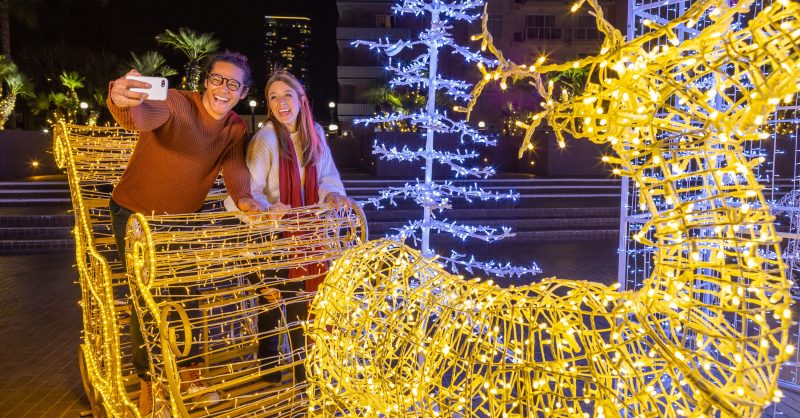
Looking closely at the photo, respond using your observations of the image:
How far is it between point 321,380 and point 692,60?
53.1 inches

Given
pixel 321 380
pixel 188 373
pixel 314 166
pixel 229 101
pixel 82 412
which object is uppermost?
pixel 229 101

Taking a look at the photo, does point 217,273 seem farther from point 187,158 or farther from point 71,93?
point 71,93

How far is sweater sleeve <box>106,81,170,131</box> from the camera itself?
2342mm

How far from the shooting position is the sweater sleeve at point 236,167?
275cm

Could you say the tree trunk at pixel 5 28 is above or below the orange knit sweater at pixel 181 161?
above

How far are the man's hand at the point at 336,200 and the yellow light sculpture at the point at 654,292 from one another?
35.0 inches

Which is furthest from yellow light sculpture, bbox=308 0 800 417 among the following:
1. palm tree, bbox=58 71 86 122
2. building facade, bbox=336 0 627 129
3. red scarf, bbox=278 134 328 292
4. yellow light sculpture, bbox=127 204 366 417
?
building facade, bbox=336 0 627 129

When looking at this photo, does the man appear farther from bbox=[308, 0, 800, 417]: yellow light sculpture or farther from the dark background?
the dark background

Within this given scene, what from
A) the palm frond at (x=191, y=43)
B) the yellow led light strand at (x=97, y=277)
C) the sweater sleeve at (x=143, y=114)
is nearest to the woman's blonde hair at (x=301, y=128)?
the sweater sleeve at (x=143, y=114)

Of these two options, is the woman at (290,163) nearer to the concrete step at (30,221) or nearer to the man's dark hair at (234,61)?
the man's dark hair at (234,61)

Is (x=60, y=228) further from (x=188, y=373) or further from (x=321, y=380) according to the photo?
(x=321, y=380)

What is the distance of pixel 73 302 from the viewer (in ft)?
18.8

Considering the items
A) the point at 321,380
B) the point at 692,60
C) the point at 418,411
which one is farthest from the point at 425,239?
the point at 692,60

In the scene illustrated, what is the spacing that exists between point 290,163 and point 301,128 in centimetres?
19
